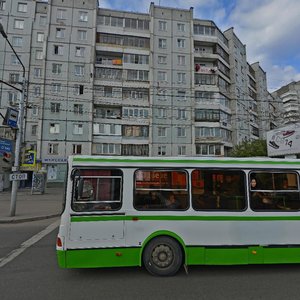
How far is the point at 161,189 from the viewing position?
525 centimetres

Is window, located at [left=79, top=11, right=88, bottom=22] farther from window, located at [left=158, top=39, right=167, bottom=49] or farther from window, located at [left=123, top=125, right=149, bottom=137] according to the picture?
window, located at [left=123, top=125, right=149, bottom=137]

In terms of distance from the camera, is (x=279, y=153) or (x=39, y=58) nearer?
(x=279, y=153)

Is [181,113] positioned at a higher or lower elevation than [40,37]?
lower

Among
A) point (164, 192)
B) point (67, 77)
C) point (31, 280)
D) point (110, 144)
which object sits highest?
point (67, 77)

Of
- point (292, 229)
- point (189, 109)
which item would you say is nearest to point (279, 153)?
point (292, 229)

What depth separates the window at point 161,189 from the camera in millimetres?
5180

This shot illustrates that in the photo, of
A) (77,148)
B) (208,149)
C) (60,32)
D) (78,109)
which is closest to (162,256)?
(77,148)

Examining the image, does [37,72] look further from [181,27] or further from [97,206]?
[97,206]

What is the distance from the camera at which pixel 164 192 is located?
5.25 metres

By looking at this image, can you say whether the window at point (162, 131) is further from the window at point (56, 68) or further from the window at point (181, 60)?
the window at point (56, 68)

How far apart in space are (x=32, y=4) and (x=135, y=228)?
45808 millimetres

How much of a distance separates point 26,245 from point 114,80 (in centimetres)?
3247

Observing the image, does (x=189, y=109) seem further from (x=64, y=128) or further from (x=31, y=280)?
(x=31, y=280)

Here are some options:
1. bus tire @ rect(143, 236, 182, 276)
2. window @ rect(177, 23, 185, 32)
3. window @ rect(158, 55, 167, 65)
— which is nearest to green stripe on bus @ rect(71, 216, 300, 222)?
bus tire @ rect(143, 236, 182, 276)
